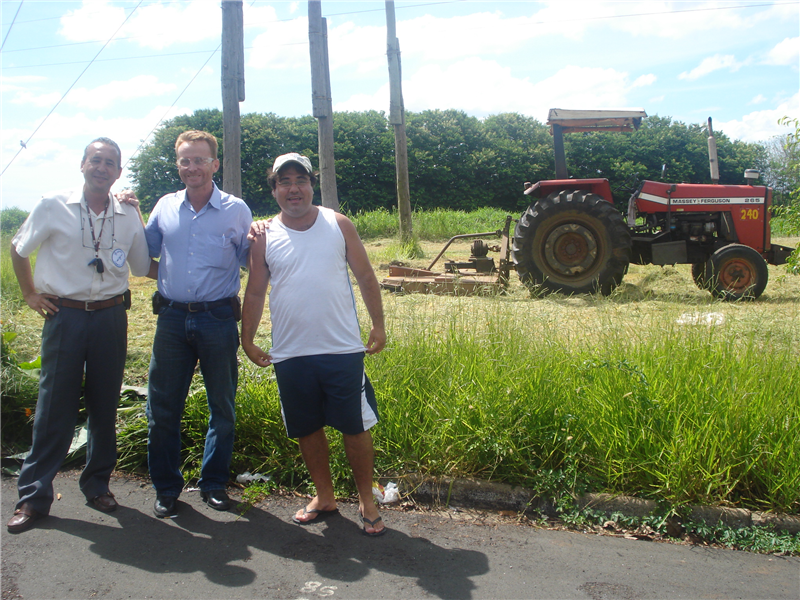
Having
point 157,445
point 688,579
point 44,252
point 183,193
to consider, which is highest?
point 183,193

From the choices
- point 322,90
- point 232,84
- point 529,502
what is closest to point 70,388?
point 529,502

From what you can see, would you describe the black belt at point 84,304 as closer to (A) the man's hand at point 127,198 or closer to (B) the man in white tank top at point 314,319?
(A) the man's hand at point 127,198

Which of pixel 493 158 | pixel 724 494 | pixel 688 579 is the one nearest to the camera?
pixel 688 579

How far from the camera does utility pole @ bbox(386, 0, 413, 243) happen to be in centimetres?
1429

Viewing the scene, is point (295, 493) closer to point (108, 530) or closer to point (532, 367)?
point (108, 530)

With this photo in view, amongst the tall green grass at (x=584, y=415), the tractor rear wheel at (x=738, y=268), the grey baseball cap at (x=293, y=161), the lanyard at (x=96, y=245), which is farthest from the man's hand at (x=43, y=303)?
the tractor rear wheel at (x=738, y=268)

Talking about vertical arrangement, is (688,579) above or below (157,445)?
below

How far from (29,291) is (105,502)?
1232mm

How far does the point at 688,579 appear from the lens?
2.70 metres

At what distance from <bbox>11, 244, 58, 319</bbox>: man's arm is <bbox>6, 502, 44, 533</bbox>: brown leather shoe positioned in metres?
1.01

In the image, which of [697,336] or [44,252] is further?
[697,336]

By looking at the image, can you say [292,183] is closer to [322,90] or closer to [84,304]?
[84,304]

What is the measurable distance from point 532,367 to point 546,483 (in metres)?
0.80

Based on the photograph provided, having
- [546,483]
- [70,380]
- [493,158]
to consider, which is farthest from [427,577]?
[493,158]
